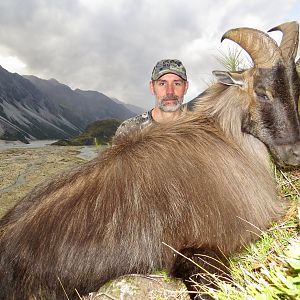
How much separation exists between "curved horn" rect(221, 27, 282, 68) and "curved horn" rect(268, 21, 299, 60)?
0.16 m

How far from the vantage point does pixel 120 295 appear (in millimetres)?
3207

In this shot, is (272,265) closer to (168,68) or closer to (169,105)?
(169,105)

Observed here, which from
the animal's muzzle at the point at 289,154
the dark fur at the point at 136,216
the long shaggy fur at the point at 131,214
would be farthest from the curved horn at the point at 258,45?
the long shaggy fur at the point at 131,214

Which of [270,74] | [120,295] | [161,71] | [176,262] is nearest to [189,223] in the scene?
[176,262]

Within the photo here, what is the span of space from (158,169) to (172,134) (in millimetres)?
606

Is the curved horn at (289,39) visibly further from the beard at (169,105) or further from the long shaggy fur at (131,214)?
the beard at (169,105)

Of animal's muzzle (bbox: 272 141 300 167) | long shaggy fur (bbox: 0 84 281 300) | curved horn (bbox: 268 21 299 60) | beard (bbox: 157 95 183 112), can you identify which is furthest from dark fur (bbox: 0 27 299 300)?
beard (bbox: 157 95 183 112)

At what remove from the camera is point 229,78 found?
4.70 metres

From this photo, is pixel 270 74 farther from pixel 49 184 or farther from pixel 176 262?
pixel 49 184

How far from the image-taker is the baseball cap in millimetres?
6610

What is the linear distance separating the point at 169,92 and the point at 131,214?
3.68 metres

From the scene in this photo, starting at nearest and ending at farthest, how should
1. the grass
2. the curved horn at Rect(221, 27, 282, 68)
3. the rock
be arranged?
the grass → the rock → the curved horn at Rect(221, 27, 282, 68)

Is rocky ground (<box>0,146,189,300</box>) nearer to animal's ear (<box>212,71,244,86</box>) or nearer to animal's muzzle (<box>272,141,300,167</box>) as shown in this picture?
animal's muzzle (<box>272,141,300,167</box>)

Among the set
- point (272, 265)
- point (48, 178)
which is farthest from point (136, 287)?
point (48, 178)
